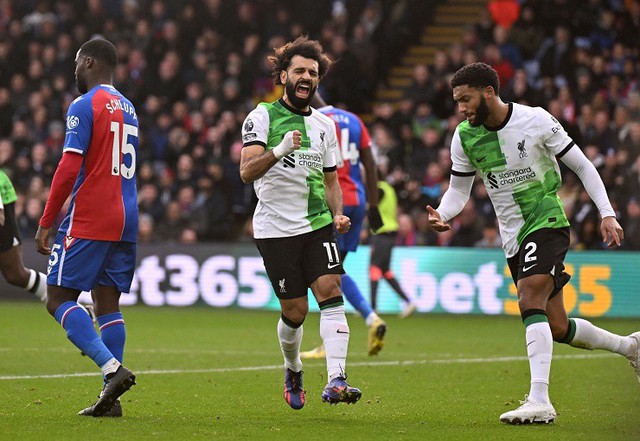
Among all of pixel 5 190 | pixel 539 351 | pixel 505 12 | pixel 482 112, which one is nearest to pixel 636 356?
pixel 539 351

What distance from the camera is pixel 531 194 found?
25.1ft

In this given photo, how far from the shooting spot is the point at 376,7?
2445cm

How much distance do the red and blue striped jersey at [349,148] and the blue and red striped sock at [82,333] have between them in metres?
4.51

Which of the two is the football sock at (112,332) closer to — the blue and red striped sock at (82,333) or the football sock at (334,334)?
the blue and red striped sock at (82,333)

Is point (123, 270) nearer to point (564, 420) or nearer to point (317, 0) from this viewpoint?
point (564, 420)

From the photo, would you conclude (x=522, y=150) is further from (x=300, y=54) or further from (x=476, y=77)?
(x=300, y=54)

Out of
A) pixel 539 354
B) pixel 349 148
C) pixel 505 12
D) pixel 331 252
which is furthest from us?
pixel 505 12

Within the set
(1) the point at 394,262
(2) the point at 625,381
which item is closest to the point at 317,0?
(1) the point at 394,262

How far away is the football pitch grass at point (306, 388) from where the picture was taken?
695 centimetres

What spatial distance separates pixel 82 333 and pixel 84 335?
2cm

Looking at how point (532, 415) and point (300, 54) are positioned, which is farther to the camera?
point (300, 54)

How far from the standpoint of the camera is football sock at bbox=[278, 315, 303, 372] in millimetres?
7953

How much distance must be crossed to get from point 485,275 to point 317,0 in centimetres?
938

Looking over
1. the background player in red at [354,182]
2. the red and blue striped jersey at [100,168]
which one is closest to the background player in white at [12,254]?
the background player in red at [354,182]
